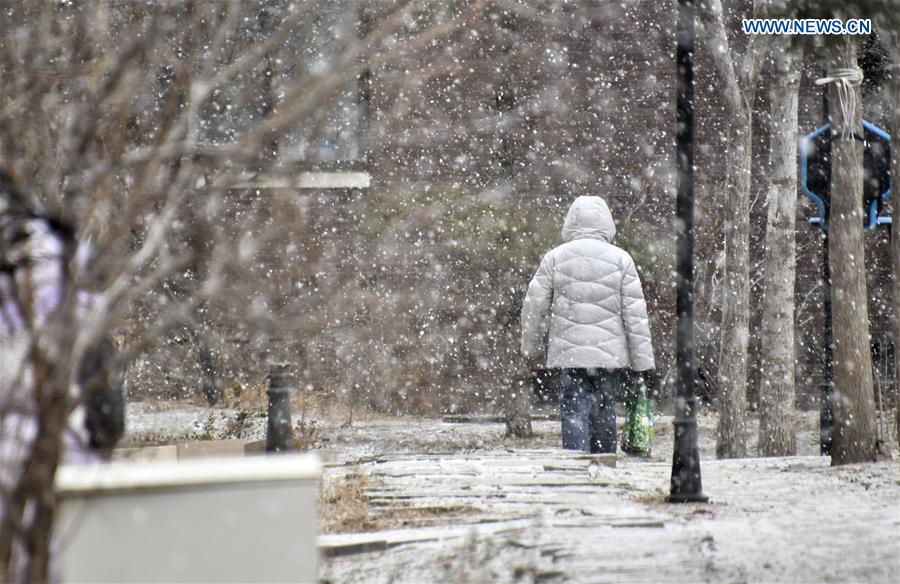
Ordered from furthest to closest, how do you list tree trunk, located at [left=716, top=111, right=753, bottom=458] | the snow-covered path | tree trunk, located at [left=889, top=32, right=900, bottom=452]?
tree trunk, located at [left=716, top=111, right=753, bottom=458] < tree trunk, located at [left=889, top=32, right=900, bottom=452] < the snow-covered path

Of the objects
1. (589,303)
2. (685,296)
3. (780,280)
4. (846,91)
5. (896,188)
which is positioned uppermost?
(846,91)

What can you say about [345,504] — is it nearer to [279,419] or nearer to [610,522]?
[610,522]

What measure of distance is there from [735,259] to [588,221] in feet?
8.26

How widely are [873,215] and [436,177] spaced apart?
6512 mm

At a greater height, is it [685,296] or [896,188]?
[896,188]

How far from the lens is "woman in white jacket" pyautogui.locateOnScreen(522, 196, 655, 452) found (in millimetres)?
9141

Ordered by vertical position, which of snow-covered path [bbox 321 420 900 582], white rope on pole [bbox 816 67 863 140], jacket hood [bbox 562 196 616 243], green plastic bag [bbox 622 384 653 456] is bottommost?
snow-covered path [bbox 321 420 900 582]

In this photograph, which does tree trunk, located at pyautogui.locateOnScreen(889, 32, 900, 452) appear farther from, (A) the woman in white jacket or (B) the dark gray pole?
(B) the dark gray pole

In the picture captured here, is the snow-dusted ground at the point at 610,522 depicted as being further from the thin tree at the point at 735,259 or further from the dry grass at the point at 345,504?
the thin tree at the point at 735,259

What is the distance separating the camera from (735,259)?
11.4 meters

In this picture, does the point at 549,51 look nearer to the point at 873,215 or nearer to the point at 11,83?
the point at 873,215

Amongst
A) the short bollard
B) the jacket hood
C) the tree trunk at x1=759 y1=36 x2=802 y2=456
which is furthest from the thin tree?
the short bollard

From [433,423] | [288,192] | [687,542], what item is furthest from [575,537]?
[433,423]

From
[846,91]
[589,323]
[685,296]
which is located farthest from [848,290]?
[685,296]
